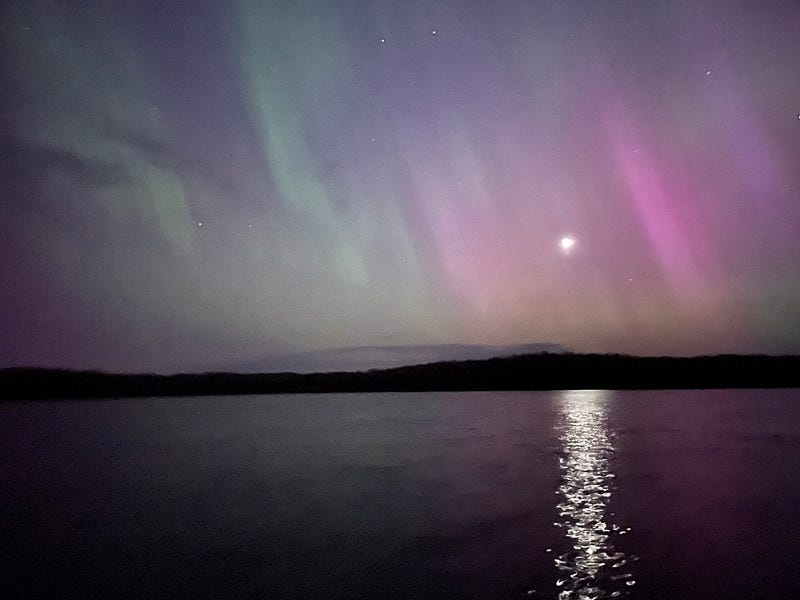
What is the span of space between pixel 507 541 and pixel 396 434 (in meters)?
43.0

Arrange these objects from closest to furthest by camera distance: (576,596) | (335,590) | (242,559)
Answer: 1. (576,596)
2. (335,590)
3. (242,559)

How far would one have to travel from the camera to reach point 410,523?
2136 cm

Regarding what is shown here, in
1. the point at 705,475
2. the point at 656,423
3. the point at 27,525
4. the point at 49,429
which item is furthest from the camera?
the point at 49,429

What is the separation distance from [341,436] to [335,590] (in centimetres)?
4601

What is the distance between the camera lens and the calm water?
596 inches

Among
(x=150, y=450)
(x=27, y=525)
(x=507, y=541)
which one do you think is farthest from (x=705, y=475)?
(x=150, y=450)

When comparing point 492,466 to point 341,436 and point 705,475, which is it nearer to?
point 705,475

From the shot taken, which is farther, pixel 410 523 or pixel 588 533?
pixel 410 523

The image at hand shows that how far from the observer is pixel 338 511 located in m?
23.6

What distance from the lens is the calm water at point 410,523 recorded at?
49.6 ft

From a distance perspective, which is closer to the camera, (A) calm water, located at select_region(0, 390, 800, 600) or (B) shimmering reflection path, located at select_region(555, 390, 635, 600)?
(B) shimmering reflection path, located at select_region(555, 390, 635, 600)

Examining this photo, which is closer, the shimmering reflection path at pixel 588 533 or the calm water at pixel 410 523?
the shimmering reflection path at pixel 588 533

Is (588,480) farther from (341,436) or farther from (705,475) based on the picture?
(341,436)

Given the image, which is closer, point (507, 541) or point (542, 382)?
Answer: point (507, 541)
